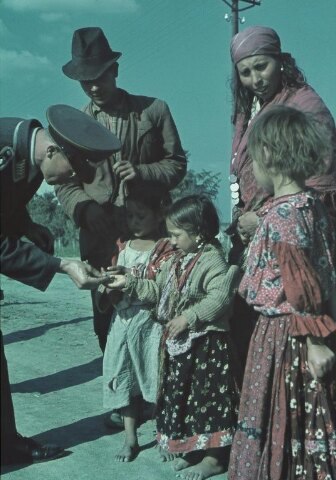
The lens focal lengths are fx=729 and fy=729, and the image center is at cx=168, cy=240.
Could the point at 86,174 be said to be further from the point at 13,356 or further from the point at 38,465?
the point at 13,356

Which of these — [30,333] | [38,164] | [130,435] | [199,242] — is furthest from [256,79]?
[30,333]

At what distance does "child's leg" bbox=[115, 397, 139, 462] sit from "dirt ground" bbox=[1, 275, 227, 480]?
47 millimetres

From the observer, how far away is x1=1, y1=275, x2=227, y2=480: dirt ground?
418cm

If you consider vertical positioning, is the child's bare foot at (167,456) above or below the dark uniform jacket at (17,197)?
below

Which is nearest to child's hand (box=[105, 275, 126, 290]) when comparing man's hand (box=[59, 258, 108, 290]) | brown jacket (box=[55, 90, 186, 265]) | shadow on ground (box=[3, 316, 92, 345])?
man's hand (box=[59, 258, 108, 290])

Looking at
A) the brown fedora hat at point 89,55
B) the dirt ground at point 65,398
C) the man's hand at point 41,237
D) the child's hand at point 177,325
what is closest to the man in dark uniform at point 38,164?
the man's hand at point 41,237

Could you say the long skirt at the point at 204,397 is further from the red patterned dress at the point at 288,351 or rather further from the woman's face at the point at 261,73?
the woman's face at the point at 261,73

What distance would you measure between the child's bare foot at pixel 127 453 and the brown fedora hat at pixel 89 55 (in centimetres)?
221

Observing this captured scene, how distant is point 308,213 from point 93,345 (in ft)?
17.4

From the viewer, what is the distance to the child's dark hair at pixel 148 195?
433 centimetres

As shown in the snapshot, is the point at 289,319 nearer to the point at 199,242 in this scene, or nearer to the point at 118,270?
the point at 199,242

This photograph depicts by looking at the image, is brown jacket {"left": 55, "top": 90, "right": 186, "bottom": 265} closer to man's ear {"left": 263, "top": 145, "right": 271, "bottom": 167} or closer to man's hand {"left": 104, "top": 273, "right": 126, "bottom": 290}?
man's hand {"left": 104, "top": 273, "right": 126, "bottom": 290}

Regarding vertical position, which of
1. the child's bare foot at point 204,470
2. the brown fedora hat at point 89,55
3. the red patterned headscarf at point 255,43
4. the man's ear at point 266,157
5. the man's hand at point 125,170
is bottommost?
the child's bare foot at point 204,470

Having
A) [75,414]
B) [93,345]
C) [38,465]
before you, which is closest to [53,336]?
[93,345]
